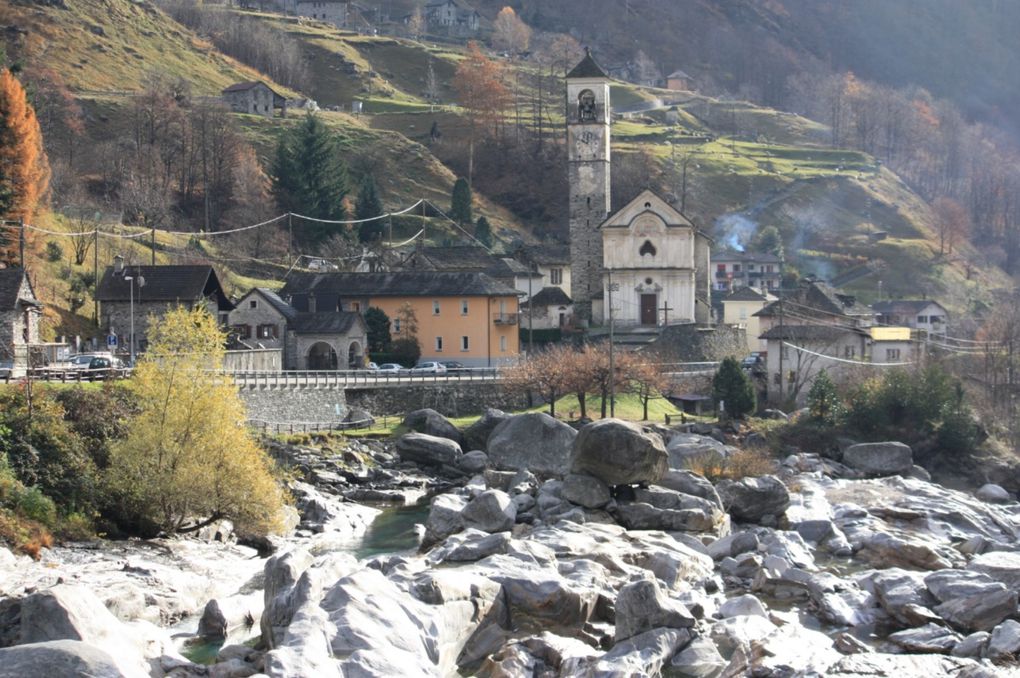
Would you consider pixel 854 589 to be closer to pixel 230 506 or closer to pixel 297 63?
pixel 230 506

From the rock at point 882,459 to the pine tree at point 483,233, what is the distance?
53.3m

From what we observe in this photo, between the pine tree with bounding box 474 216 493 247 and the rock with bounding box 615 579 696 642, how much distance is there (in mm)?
79741

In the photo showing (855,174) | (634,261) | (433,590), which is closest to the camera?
(433,590)

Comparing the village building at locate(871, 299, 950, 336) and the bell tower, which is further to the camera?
the village building at locate(871, 299, 950, 336)

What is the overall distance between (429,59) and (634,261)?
94.7 meters

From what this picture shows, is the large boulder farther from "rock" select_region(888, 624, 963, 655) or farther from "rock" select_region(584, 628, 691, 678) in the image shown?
"rock" select_region(584, 628, 691, 678)

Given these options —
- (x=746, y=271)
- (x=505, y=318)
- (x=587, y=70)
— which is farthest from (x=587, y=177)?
(x=746, y=271)

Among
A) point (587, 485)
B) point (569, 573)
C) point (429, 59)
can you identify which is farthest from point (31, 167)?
point (429, 59)

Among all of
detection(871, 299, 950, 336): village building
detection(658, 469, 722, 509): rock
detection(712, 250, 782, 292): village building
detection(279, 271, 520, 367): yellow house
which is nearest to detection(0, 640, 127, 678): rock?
detection(658, 469, 722, 509): rock

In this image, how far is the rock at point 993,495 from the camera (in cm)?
5144

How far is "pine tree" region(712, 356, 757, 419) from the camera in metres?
65.5

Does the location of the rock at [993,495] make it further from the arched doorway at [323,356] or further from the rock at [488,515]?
the arched doorway at [323,356]

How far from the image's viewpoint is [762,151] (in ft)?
502

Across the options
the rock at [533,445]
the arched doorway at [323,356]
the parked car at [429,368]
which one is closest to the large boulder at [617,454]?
→ the rock at [533,445]
